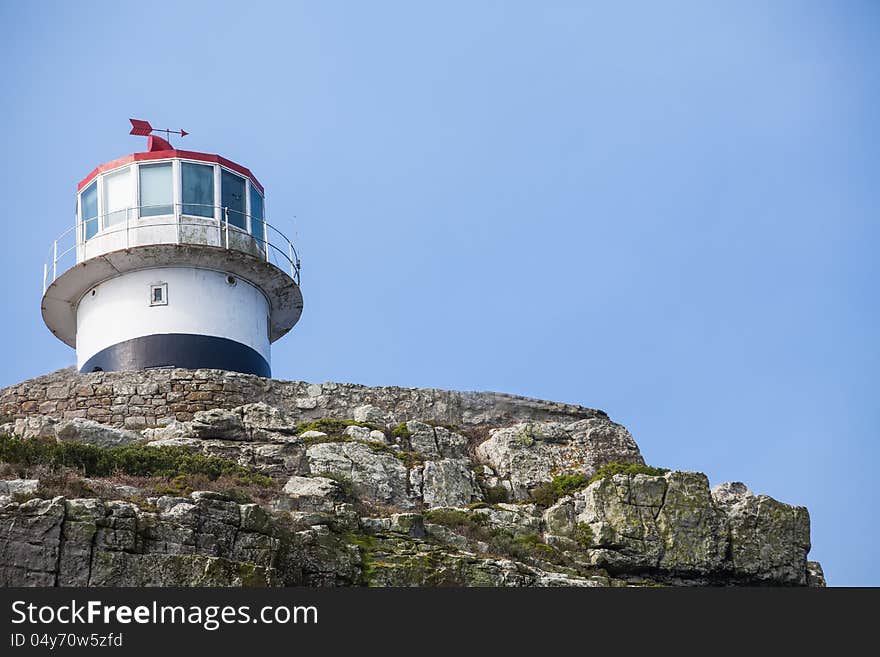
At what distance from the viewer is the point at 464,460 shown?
25859 millimetres

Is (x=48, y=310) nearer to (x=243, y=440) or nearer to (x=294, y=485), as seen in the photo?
(x=243, y=440)

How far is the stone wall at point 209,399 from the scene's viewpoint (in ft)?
90.9

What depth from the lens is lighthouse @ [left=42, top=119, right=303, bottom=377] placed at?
3048 centimetres

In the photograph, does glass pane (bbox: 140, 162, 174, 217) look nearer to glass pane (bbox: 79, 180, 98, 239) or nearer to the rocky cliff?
glass pane (bbox: 79, 180, 98, 239)

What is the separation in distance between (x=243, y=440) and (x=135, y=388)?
3.76 metres

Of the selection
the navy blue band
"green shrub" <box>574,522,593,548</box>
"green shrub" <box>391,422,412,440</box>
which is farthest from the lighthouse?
"green shrub" <box>574,522,593,548</box>

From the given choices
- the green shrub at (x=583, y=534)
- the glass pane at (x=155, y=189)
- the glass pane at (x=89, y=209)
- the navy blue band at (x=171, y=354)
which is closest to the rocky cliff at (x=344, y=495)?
the green shrub at (x=583, y=534)

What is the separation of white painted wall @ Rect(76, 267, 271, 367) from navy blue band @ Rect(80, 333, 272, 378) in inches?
5.9

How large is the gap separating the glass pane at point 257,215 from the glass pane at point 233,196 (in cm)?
29

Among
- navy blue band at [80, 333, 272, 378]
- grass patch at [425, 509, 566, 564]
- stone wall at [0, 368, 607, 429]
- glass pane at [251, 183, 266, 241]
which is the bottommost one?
grass patch at [425, 509, 566, 564]

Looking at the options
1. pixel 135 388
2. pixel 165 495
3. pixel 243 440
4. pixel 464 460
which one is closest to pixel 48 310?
pixel 135 388

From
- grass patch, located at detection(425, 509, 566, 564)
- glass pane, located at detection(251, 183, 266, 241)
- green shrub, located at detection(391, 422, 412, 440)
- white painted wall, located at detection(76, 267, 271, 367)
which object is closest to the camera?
grass patch, located at detection(425, 509, 566, 564)

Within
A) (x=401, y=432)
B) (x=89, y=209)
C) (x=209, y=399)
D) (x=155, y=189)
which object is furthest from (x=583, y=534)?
(x=89, y=209)

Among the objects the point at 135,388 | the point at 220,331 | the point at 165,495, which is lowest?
the point at 165,495
